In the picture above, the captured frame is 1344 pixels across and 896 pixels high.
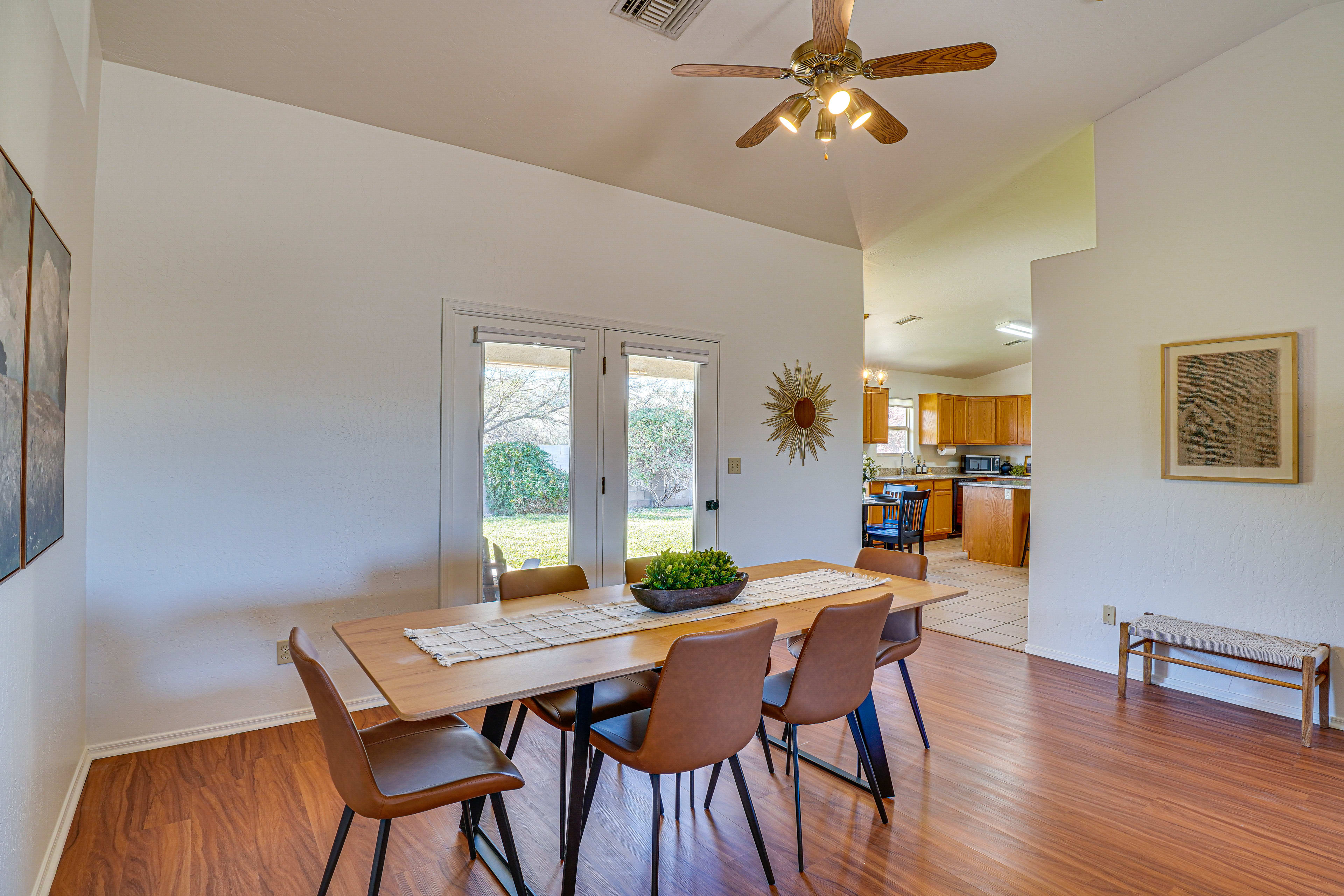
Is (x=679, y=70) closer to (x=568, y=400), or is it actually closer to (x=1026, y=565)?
(x=568, y=400)

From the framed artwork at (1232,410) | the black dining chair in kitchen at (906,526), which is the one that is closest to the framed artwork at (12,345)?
the framed artwork at (1232,410)

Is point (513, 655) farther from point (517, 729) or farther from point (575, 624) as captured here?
point (517, 729)

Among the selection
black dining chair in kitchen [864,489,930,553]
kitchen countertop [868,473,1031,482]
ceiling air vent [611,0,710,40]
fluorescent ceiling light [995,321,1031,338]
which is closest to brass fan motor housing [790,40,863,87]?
ceiling air vent [611,0,710,40]

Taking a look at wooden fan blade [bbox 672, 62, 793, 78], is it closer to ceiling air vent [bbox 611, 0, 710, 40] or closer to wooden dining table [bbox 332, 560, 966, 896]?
ceiling air vent [bbox 611, 0, 710, 40]

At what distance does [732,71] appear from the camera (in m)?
2.33

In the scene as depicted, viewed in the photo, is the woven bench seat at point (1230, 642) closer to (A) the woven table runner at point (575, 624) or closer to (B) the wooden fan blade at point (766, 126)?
(A) the woven table runner at point (575, 624)

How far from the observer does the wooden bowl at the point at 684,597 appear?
225 cm

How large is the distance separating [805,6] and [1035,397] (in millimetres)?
2752

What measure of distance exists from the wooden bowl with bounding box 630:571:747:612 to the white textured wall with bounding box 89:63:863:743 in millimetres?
1553

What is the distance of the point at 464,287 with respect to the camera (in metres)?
3.41

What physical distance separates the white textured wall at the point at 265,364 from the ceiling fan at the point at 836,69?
1.61 meters

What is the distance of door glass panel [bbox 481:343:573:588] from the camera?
3.51 m

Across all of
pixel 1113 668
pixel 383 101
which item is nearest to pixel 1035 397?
pixel 1113 668

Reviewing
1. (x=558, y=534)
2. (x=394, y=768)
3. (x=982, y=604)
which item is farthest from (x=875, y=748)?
(x=982, y=604)
